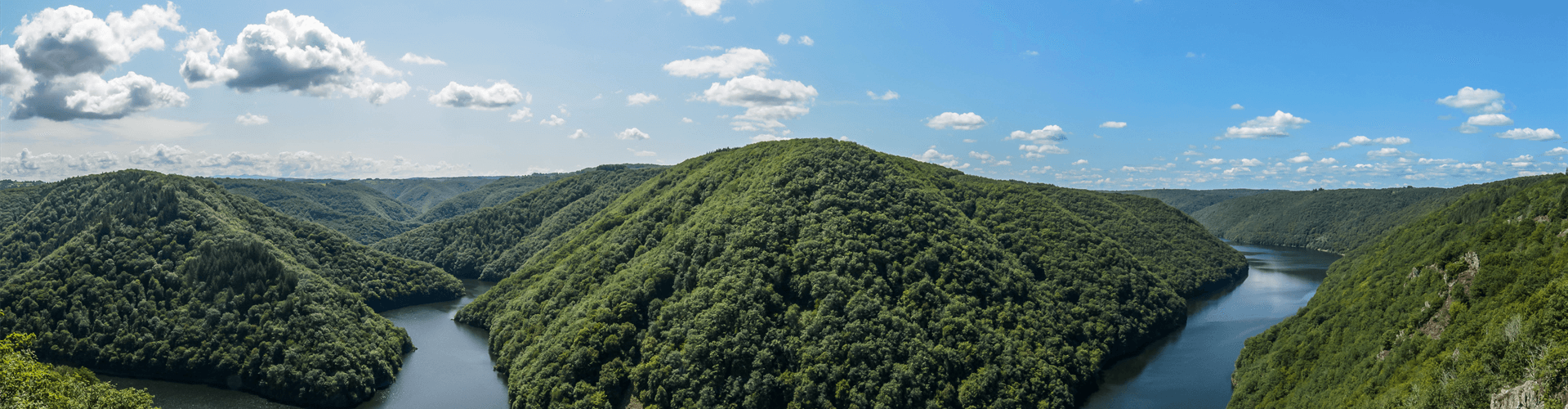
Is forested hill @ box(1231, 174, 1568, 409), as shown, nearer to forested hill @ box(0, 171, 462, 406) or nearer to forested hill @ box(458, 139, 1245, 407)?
forested hill @ box(458, 139, 1245, 407)

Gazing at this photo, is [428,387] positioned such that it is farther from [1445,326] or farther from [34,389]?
[1445,326]

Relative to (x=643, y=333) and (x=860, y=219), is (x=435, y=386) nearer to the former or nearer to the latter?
Result: (x=643, y=333)

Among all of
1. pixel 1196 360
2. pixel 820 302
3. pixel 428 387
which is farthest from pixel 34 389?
pixel 1196 360

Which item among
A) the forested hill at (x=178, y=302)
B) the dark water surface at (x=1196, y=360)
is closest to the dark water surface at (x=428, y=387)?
the forested hill at (x=178, y=302)

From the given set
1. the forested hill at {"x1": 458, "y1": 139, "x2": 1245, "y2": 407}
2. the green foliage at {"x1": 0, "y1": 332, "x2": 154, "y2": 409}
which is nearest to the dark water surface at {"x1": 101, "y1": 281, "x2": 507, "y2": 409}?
the forested hill at {"x1": 458, "y1": 139, "x2": 1245, "y2": 407}

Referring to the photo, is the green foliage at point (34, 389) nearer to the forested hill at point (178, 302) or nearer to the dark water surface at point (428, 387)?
the forested hill at point (178, 302)

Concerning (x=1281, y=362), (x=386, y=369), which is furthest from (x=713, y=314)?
(x=1281, y=362)
